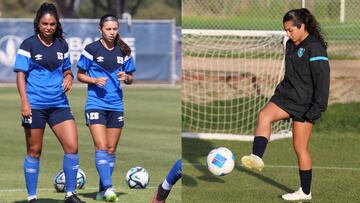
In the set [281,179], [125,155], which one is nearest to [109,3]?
[125,155]

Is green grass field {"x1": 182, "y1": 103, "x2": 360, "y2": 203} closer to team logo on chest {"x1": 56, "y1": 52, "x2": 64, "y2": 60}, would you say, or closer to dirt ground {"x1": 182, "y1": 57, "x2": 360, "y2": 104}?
dirt ground {"x1": 182, "y1": 57, "x2": 360, "y2": 104}

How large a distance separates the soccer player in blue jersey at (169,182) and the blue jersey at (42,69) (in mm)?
1105

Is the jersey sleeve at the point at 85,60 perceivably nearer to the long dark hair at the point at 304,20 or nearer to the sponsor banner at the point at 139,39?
the long dark hair at the point at 304,20

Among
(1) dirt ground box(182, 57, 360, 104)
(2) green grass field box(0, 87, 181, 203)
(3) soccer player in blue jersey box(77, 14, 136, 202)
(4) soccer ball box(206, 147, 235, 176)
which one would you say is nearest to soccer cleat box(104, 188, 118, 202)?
(3) soccer player in blue jersey box(77, 14, 136, 202)

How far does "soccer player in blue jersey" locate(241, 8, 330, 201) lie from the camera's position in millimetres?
8078

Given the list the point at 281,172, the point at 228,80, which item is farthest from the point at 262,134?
the point at 228,80

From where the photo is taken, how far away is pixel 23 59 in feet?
24.9

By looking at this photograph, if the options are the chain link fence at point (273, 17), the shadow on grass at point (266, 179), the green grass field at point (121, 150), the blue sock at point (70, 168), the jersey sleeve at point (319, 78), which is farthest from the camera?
the chain link fence at point (273, 17)

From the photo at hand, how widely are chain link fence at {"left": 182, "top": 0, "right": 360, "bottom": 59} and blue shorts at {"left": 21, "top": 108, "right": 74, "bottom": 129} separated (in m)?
11.5

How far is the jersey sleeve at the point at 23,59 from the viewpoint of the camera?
7570 mm

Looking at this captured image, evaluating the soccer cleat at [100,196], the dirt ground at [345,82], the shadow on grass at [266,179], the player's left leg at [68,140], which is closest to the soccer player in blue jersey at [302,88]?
the shadow on grass at [266,179]

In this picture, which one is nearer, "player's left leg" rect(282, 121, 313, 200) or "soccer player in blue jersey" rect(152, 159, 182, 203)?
"soccer player in blue jersey" rect(152, 159, 182, 203)

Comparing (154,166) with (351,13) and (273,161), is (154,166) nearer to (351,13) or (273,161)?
(273,161)

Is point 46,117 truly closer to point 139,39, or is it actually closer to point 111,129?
point 111,129
